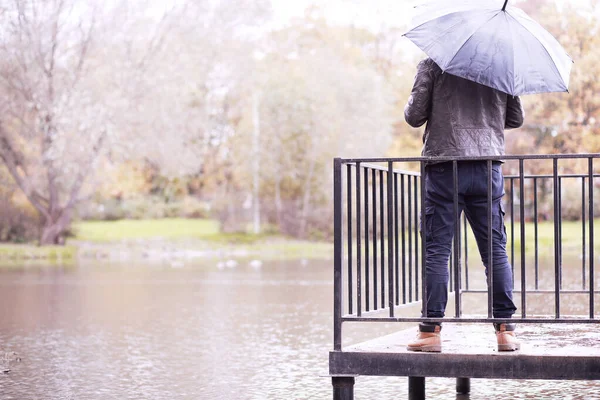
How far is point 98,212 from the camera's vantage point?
47.4 metres

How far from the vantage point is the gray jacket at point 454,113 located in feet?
17.6

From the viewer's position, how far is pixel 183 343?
9.48 meters

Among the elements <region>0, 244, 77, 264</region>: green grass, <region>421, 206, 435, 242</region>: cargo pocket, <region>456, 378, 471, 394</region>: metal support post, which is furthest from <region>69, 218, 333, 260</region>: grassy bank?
<region>421, 206, 435, 242</region>: cargo pocket

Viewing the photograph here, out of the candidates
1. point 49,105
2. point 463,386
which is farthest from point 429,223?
point 49,105

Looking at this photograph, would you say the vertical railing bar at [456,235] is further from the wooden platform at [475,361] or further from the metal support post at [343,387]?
the metal support post at [343,387]

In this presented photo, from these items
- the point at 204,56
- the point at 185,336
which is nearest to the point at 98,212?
the point at 204,56

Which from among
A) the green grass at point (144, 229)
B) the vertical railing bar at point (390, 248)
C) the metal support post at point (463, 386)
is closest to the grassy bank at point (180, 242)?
the green grass at point (144, 229)

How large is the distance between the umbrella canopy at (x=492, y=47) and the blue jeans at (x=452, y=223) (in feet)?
1.60

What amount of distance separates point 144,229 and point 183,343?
1383 inches

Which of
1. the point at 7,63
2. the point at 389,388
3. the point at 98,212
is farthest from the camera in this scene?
the point at 98,212

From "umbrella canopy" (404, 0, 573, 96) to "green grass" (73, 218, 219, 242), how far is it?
32.3 meters

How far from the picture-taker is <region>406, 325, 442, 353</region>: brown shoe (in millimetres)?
5188

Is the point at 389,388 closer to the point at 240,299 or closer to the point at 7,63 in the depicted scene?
the point at 240,299

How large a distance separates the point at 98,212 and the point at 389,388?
4183 cm
